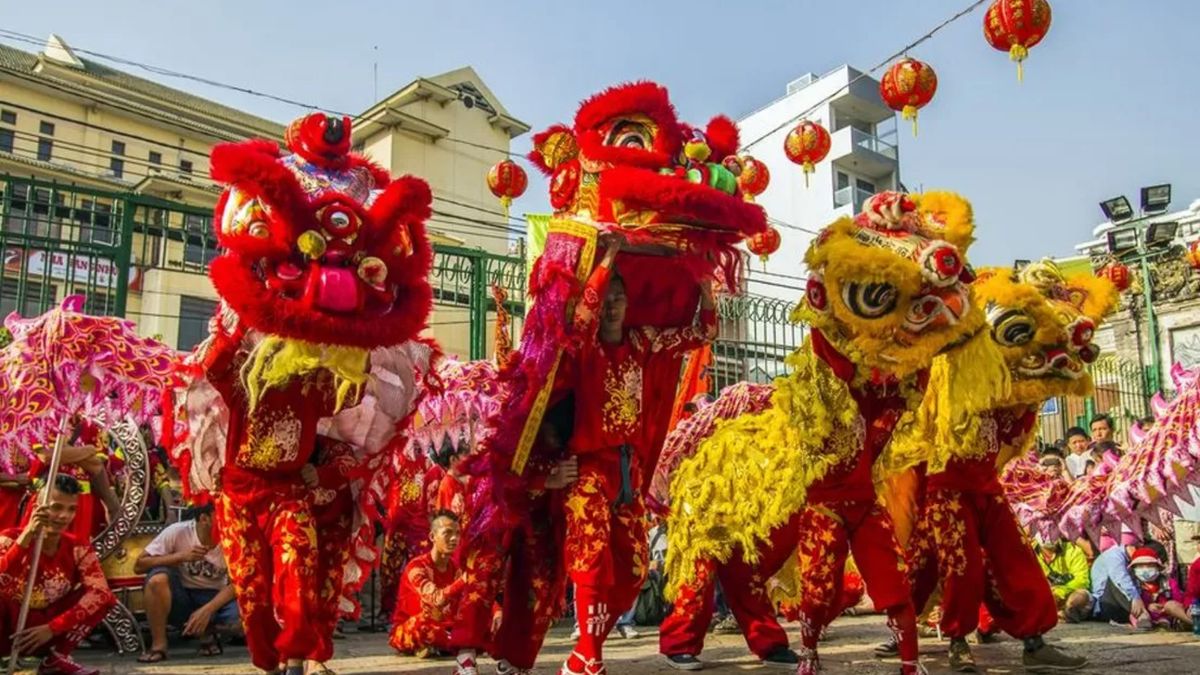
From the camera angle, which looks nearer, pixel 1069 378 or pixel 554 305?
pixel 554 305

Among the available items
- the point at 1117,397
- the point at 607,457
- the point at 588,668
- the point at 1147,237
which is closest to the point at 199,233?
the point at 607,457

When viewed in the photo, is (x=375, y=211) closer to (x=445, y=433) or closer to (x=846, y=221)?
(x=846, y=221)

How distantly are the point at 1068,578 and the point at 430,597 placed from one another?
450cm

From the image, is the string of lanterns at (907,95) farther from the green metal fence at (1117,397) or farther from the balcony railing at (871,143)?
the balcony railing at (871,143)

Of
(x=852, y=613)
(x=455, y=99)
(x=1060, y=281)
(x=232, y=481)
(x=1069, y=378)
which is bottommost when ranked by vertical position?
(x=852, y=613)

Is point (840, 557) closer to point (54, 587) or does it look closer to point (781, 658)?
point (781, 658)

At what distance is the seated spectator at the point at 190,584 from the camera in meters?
5.06

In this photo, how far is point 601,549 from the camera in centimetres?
324

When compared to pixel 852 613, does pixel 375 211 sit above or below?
above

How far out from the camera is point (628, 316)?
11.5 feet

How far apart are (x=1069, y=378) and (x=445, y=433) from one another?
3.88m

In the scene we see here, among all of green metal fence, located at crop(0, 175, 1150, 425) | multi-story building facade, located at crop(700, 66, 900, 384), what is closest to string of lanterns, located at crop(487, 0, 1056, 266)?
green metal fence, located at crop(0, 175, 1150, 425)

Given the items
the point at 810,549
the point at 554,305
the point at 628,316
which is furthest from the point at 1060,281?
the point at 554,305

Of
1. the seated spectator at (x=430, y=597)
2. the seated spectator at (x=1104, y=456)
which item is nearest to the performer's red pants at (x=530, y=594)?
the seated spectator at (x=430, y=597)
